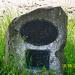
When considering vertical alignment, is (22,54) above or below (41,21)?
below

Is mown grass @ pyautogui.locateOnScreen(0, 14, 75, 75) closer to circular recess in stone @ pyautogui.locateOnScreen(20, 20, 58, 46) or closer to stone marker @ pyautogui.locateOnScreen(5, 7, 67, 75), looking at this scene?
stone marker @ pyautogui.locateOnScreen(5, 7, 67, 75)

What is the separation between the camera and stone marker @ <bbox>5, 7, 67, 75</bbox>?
17.4 ft

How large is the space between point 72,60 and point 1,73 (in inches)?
35.5

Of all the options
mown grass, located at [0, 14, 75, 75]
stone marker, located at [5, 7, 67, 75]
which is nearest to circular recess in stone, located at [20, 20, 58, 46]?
stone marker, located at [5, 7, 67, 75]

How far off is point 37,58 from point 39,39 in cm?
21

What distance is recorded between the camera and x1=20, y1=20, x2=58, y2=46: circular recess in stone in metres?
5.33

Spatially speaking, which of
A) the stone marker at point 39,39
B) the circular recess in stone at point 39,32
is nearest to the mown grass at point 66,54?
the stone marker at point 39,39

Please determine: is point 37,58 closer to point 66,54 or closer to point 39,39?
point 39,39

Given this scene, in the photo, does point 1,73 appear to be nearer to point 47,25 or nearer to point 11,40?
point 11,40

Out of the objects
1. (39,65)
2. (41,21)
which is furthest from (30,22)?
(39,65)

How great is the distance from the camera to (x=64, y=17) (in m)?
5.32

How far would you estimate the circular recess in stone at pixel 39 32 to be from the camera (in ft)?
17.5

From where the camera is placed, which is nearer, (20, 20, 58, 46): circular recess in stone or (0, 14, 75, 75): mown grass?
(0, 14, 75, 75): mown grass

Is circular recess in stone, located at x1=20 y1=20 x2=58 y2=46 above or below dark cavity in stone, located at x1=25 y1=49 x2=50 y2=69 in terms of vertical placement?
above
